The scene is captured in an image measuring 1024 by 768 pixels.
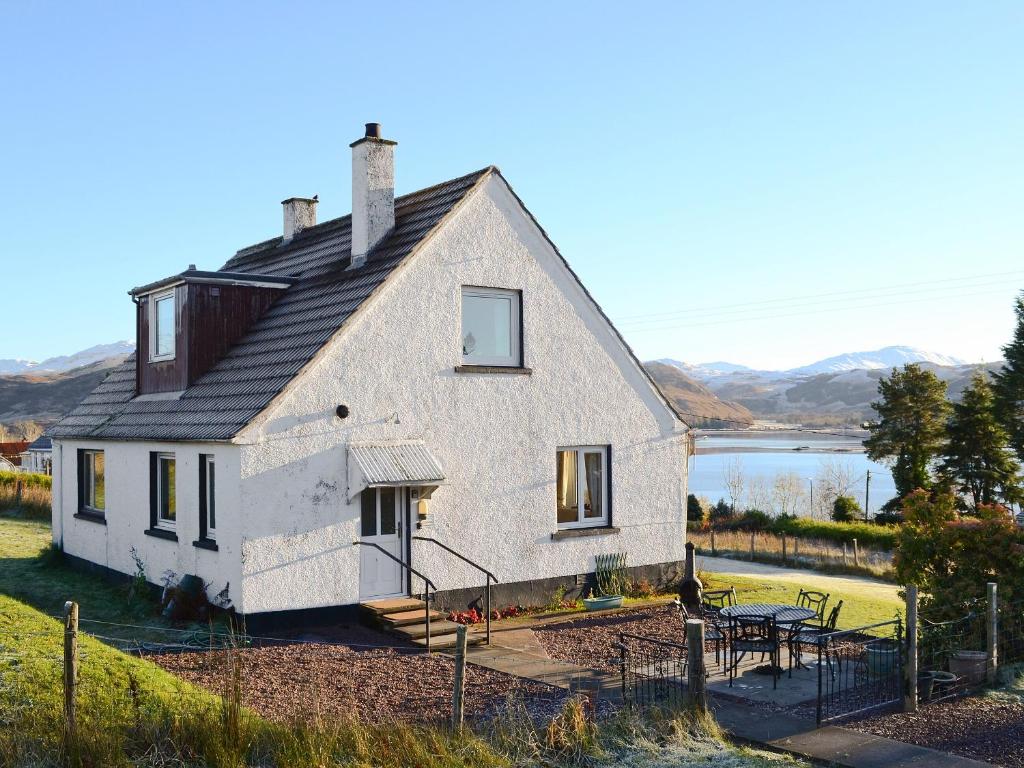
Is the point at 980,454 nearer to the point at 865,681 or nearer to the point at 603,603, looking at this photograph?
the point at 603,603

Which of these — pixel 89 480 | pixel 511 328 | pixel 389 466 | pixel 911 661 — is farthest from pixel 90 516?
pixel 911 661

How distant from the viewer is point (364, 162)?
17922 millimetres

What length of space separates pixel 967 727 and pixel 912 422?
40.3m

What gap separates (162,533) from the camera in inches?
675

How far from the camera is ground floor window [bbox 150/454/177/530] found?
17531 mm

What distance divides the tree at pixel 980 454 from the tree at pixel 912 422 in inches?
49.3

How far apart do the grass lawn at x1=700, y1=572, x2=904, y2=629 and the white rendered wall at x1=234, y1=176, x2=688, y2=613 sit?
1.97 meters

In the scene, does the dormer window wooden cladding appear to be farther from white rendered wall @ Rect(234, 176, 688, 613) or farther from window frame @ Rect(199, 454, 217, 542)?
white rendered wall @ Rect(234, 176, 688, 613)

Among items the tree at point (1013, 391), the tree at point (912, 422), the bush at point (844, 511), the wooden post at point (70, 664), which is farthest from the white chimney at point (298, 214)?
the tree at point (1013, 391)

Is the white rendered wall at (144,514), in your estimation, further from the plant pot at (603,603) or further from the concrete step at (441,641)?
the plant pot at (603,603)

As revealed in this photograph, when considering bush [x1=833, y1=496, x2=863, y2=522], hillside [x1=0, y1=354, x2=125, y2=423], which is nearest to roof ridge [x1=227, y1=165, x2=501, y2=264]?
bush [x1=833, y1=496, x2=863, y2=522]

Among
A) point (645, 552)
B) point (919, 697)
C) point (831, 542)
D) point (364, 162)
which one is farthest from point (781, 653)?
point (831, 542)

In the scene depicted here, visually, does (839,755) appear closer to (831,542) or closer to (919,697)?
(919,697)

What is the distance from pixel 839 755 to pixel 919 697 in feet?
8.35
